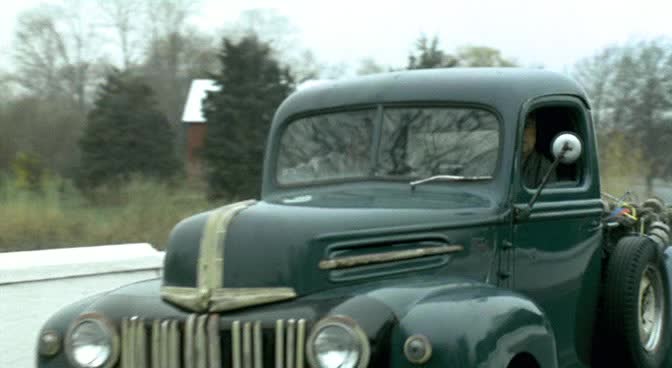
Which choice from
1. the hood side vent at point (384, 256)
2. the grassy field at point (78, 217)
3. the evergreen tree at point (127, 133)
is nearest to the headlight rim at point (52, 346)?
the hood side vent at point (384, 256)

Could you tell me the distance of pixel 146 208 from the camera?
15586 millimetres

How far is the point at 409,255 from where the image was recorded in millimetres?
4473

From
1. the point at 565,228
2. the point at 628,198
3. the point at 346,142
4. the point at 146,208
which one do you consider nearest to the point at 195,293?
the point at 346,142

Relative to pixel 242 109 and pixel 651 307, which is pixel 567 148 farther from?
pixel 242 109

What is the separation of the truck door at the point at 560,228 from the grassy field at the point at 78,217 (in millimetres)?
7867

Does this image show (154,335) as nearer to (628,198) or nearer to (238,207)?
(238,207)

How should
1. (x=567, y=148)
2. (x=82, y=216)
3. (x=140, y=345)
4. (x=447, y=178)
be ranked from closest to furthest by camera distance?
1. (x=140, y=345)
2. (x=567, y=148)
3. (x=447, y=178)
4. (x=82, y=216)

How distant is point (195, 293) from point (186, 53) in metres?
56.8

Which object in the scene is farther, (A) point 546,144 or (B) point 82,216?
(B) point 82,216

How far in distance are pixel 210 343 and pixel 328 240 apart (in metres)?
0.64

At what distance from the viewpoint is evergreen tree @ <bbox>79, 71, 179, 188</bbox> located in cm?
3309

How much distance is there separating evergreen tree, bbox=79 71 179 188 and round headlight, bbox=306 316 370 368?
28628 mm

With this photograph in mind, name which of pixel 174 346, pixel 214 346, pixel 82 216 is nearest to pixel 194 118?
pixel 82 216

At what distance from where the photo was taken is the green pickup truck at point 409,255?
3.99 metres
